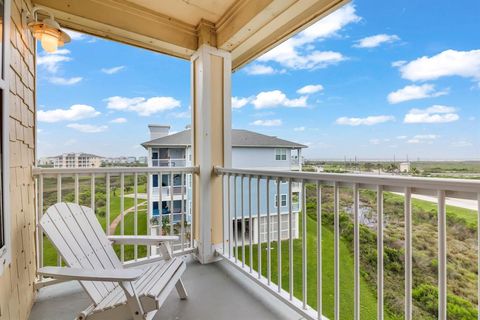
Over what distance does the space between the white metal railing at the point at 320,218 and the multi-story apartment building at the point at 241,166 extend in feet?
0.10

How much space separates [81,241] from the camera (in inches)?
68.8

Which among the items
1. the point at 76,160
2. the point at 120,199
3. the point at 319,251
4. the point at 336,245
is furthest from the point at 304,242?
the point at 76,160

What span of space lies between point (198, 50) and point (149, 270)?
2174 mm

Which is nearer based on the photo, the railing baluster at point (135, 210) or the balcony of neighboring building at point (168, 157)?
the railing baluster at point (135, 210)

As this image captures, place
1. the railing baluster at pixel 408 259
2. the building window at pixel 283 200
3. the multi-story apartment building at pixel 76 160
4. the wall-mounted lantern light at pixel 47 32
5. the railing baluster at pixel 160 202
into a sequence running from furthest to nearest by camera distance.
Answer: the railing baluster at pixel 160 202 < the multi-story apartment building at pixel 76 160 < the building window at pixel 283 200 < the wall-mounted lantern light at pixel 47 32 < the railing baluster at pixel 408 259

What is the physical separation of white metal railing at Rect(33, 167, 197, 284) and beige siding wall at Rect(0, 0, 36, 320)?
169 mm

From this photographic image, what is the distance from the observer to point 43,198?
2.03 meters

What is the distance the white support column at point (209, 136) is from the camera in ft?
8.46

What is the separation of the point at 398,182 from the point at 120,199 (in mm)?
2270

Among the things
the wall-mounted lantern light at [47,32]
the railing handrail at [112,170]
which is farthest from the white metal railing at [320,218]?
the wall-mounted lantern light at [47,32]

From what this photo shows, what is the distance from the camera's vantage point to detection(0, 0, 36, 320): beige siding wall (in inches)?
55.2

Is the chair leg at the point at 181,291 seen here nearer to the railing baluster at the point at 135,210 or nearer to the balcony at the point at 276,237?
the balcony at the point at 276,237

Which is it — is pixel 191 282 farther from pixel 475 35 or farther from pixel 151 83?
pixel 475 35

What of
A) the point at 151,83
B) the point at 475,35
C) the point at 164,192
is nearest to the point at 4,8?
the point at 151,83
